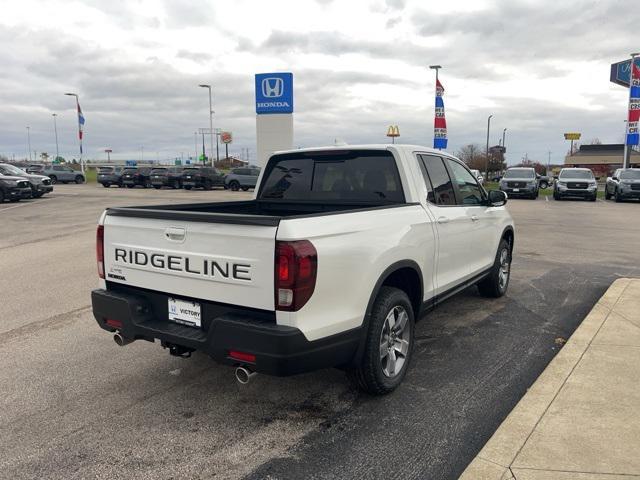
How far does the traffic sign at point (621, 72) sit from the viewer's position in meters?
37.3

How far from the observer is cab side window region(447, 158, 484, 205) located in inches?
207

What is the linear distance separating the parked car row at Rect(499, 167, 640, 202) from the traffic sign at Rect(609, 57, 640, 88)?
15375 millimetres

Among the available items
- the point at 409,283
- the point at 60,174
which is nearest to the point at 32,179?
the point at 60,174

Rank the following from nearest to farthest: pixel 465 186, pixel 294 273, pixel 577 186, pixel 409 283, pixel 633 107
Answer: pixel 294 273 < pixel 409 283 < pixel 465 186 < pixel 577 186 < pixel 633 107

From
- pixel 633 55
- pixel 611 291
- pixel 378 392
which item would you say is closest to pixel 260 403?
pixel 378 392

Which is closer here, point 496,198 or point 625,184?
point 496,198

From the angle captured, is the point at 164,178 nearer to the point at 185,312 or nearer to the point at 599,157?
the point at 185,312

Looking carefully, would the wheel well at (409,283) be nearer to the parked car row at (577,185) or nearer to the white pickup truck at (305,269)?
the white pickup truck at (305,269)

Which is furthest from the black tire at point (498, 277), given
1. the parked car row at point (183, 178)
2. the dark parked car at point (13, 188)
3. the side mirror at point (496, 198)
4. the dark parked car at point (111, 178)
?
the dark parked car at point (111, 178)

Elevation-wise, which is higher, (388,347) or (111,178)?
(111,178)

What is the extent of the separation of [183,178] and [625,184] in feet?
86.0

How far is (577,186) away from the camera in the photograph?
2533 centimetres

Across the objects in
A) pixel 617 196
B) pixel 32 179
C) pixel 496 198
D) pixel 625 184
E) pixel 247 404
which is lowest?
pixel 247 404

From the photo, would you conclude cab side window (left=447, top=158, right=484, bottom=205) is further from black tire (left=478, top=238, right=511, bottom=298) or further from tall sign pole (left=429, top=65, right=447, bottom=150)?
tall sign pole (left=429, top=65, right=447, bottom=150)
